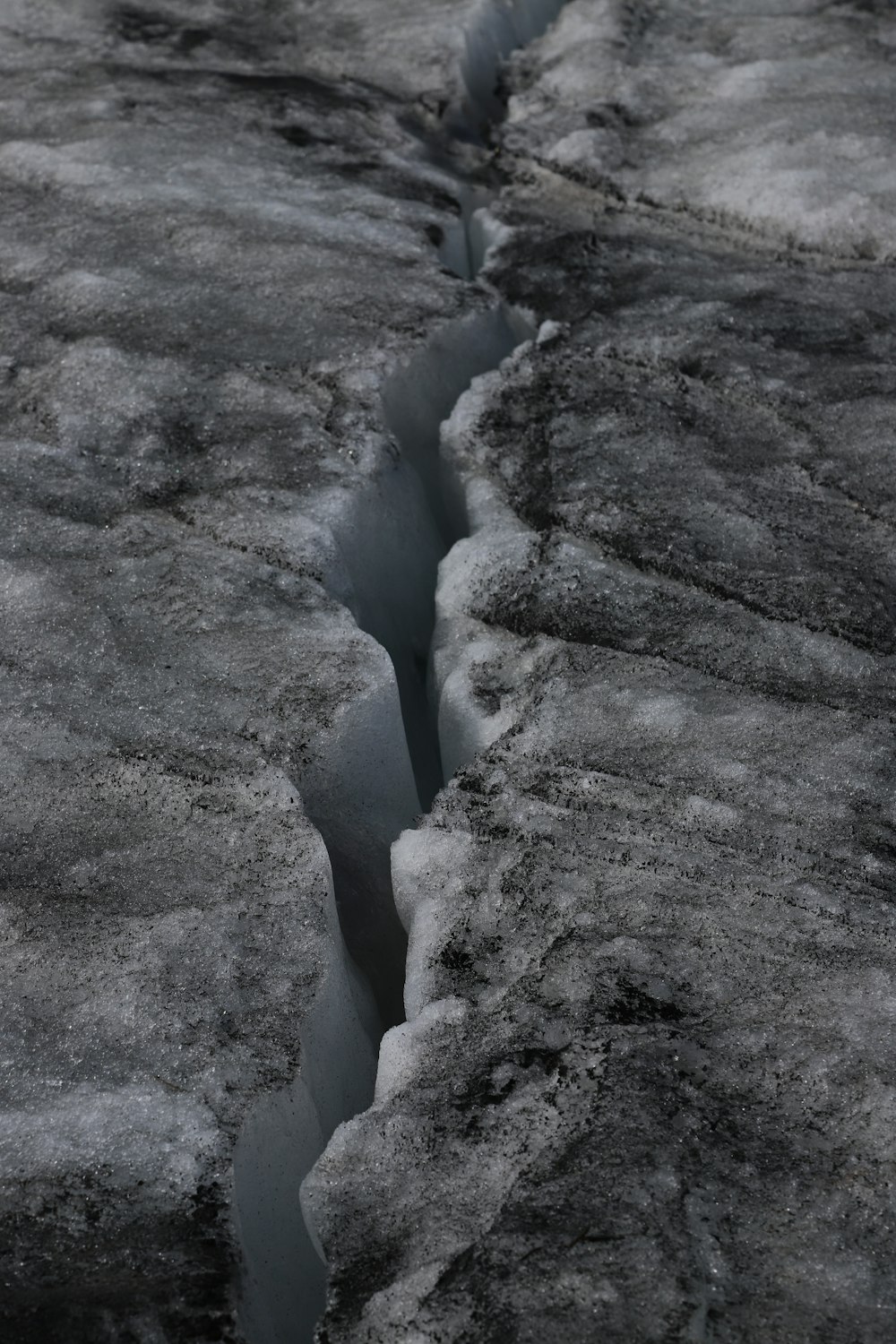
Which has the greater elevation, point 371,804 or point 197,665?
point 197,665

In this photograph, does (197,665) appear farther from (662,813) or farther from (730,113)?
(730,113)

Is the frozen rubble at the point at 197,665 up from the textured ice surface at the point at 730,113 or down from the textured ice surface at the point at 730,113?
down

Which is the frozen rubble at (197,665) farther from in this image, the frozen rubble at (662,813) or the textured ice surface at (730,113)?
the textured ice surface at (730,113)

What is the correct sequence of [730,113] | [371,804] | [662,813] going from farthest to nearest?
[730,113] → [371,804] → [662,813]

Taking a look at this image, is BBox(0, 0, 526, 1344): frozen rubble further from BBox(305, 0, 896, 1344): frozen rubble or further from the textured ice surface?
the textured ice surface

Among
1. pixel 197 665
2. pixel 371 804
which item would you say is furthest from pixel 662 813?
pixel 197 665

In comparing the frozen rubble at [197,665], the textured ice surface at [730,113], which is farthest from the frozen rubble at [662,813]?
the frozen rubble at [197,665]
